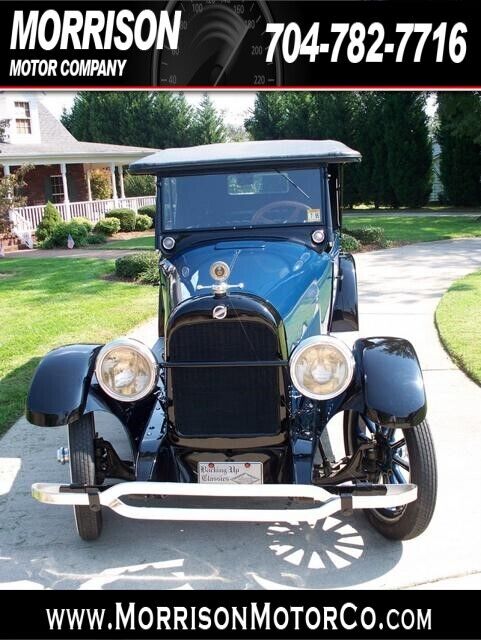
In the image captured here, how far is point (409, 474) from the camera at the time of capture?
303 cm

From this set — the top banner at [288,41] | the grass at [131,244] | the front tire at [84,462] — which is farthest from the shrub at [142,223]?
the front tire at [84,462]

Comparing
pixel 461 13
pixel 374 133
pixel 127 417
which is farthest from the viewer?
pixel 374 133

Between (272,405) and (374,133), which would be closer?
(272,405)

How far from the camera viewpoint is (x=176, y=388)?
3043 millimetres

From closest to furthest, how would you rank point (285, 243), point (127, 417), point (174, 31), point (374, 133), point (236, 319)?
point (236, 319), point (127, 417), point (285, 243), point (174, 31), point (374, 133)

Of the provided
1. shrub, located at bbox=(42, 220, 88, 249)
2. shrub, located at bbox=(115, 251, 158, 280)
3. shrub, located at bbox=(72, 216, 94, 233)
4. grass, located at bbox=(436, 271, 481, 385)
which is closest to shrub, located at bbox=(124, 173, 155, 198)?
shrub, located at bbox=(72, 216, 94, 233)

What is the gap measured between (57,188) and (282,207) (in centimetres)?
2038

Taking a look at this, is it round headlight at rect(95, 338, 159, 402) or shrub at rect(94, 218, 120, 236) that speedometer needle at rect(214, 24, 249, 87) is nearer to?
shrub at rect(94, 218, 120, 236)

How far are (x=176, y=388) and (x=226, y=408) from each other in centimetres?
25

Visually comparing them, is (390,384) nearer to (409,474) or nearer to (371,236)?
(409,474)

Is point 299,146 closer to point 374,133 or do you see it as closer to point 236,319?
point 236,319

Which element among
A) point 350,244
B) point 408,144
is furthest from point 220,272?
point 408,144

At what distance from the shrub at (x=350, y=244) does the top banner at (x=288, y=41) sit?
12.6 ft

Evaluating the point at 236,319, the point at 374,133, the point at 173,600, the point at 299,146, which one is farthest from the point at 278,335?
the point at 374,133
